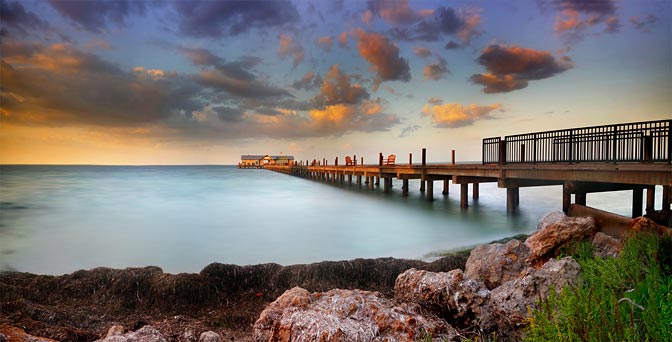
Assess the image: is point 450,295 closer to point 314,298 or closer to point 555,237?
point 314,298

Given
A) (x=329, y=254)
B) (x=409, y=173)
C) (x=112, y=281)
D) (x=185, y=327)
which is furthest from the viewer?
(x=409, y=173)

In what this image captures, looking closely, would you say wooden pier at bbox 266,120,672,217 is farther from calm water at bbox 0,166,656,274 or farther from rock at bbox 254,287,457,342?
rock at bbox 254,287,457,342

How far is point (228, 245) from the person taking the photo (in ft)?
41.3

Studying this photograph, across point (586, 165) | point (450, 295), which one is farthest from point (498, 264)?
point (586, 165)

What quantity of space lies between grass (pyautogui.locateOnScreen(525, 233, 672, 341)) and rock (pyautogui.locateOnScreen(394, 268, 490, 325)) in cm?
63

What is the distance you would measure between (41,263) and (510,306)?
12.4m

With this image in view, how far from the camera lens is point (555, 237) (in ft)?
18.6

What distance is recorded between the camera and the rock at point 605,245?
17.3ft

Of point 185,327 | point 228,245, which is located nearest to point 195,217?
point 228,245

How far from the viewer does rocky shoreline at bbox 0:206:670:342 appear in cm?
305

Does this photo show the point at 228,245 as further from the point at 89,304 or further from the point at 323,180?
the point at 323,180

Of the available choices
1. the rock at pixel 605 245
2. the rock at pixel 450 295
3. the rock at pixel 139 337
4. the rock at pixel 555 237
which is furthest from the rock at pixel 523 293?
the rock at pixel 139 337

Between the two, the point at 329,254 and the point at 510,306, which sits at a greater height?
the point at 510,306

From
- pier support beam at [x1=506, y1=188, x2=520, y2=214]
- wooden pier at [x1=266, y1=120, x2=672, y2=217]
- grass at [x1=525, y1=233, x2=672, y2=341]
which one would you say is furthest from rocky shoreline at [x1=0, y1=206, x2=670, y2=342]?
pier support beam at [x1=506, y1=188, x2=520, y2=214]
